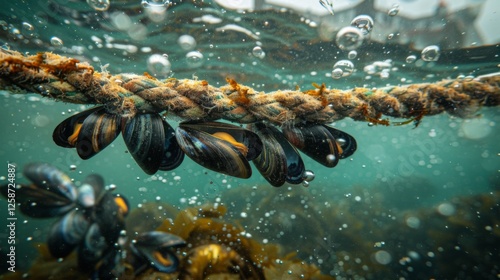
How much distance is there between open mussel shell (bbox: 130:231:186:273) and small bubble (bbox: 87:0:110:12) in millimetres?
6729

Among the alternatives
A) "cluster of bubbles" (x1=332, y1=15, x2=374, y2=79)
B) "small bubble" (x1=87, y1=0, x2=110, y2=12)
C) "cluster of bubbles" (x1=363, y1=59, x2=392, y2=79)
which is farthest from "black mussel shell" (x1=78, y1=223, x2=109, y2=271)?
"cluster of bubbles" (x1=363, y1=59, x2=392, y2=79)

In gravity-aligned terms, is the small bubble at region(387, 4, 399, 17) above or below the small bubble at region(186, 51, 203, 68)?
above

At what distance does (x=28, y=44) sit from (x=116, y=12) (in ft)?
22.0

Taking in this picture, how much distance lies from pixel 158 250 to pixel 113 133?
9.72 ft

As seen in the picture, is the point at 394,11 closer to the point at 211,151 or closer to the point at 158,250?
the point at 211,151

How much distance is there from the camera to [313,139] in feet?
8.00

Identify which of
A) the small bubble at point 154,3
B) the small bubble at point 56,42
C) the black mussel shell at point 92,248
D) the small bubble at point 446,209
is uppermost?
the small bubble at point 154,3

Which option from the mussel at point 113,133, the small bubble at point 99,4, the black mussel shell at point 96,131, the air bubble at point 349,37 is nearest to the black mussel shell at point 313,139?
the mussel at point 113,133

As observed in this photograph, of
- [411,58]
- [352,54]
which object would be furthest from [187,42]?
[411,58]

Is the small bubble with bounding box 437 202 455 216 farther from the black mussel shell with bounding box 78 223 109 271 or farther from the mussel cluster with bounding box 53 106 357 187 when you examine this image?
the black mussel shell with bounding box 78 223 109 271

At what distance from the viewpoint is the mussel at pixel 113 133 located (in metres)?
2.07

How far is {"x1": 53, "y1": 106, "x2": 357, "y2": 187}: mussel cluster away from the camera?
2.12m

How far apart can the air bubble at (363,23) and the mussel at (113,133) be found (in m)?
7.73

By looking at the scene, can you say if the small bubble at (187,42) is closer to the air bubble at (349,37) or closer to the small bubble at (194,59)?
the small bubble at (194,59)
